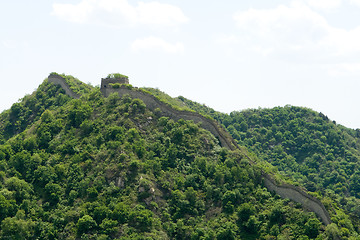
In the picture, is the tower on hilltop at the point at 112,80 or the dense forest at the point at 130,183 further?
the tower on hilltop at the point at 112,80

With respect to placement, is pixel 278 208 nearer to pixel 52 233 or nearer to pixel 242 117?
pixel 52 233

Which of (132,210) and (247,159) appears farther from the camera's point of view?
(247,159)

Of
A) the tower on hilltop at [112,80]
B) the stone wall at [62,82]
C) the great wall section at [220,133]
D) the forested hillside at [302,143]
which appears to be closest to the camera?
the great wall section at [220,133]

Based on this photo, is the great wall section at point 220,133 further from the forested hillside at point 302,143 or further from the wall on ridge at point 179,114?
the forested hillside at point 302,143

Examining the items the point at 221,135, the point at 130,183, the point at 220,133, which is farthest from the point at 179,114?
the point at 130,183

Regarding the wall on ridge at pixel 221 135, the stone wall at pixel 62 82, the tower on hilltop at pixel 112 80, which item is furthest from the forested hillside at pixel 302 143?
the tower on hilltop at pixel 112 80

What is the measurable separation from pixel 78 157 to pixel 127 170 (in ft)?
32.9

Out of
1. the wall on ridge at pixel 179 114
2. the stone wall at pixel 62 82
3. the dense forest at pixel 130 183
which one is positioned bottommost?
the dense forest at pixel 130 183

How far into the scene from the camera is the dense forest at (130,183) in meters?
81.8

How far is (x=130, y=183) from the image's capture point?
8769 centimetres

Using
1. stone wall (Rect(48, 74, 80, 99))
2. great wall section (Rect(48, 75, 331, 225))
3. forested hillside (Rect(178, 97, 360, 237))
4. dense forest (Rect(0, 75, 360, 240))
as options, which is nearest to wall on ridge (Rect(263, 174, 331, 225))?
great wall section (Rect(48, 75, 331, 225))

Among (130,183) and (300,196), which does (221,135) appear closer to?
(300,196)

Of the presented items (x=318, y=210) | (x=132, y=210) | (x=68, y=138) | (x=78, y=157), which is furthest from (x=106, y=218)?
(x=318, y=210)

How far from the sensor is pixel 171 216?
8619cm
